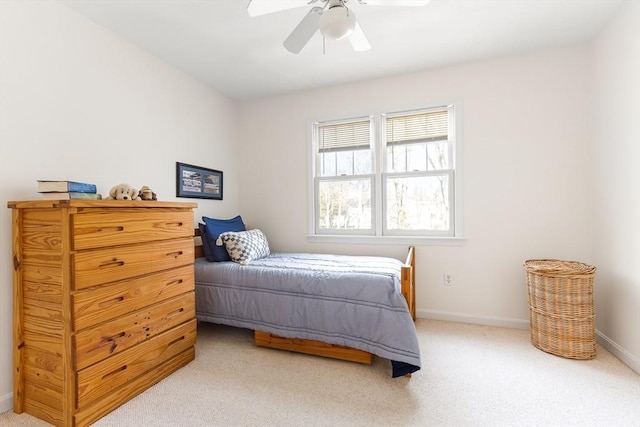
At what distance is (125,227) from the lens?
5.62ft

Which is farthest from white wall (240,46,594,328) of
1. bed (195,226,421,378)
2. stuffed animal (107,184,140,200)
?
stuffed animal (107,184,140,200)

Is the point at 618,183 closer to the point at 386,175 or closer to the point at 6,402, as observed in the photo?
the point at 386,175

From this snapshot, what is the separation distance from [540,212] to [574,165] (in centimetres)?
47

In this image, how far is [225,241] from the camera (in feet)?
8.90

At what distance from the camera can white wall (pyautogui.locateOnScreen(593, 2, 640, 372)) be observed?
1.93 m

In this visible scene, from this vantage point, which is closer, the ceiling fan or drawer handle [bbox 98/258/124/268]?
the ceiling fan

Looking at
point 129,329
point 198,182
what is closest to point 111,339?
point 129,329

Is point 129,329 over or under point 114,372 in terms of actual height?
over

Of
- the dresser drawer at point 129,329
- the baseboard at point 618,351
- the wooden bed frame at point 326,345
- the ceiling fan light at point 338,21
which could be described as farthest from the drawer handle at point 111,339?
the baseboard at point 618,351

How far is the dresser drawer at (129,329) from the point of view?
1505mm

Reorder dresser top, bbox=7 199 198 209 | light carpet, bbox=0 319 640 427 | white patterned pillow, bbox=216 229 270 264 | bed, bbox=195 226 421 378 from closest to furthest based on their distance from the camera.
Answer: dresser top, bbox=7 199 198 209 → light carpet, bbox=0 319 640 427 → bed, bbox=195 226 421 378 → white patterned pillow, bbox=216 229 270 264

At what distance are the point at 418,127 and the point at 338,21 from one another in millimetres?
1835

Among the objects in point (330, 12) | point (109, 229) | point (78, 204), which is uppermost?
point (330, 12)

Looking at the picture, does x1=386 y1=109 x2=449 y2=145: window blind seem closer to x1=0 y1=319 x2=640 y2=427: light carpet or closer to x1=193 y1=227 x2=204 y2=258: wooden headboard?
x1=0 y1=319 x2=640 y2=427: light carpet
